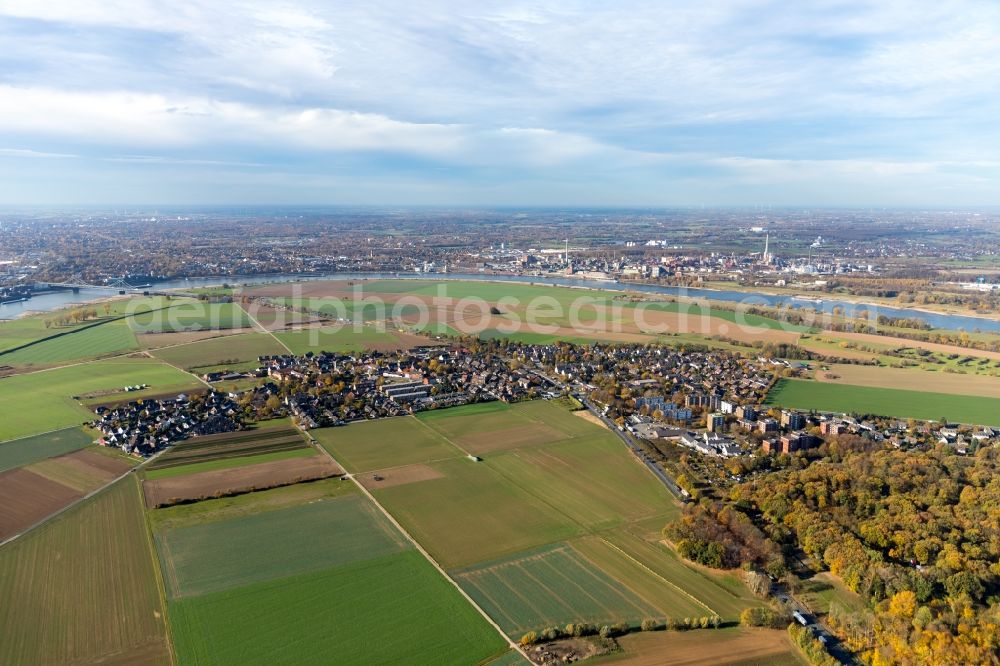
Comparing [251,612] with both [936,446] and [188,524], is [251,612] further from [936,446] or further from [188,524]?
[936,446]

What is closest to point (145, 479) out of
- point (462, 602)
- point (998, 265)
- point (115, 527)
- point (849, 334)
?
point (115, 527)


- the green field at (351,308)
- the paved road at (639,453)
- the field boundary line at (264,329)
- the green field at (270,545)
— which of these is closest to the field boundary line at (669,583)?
the paved road at (639,453)

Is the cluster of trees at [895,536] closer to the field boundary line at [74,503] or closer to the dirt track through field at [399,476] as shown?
the dirt track through field at [399,476]

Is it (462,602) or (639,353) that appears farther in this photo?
(639,353)

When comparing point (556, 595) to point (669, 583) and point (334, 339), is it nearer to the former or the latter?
point (669, 583)

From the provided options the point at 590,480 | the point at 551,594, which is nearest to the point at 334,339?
the point at 590,480
